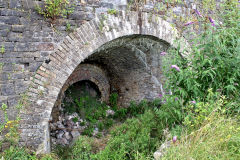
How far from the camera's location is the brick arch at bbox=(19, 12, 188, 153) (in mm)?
3539

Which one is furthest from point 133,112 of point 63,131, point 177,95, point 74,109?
point 177,95

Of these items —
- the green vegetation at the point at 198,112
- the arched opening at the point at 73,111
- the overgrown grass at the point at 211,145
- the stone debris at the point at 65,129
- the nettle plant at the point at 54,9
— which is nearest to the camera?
the overgrown grass at the point at 211,145

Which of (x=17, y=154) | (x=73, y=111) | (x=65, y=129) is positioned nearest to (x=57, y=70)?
(x=17, y=154)

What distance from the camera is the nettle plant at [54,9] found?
11.6ft

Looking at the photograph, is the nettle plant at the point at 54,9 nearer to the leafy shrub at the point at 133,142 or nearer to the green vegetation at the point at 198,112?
the green vegetation at the point at 198,112

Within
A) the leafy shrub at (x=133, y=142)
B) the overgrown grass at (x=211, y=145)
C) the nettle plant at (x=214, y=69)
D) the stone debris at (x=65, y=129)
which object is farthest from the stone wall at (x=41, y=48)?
the overgrown grass at (x=211, y=145)

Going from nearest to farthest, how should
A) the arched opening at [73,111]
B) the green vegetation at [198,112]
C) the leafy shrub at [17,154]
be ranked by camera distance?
the green vegetation at [198,112]
the leafy shrub at [17,154]
the arched opening at [73,111]

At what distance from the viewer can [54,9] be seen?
3557mm

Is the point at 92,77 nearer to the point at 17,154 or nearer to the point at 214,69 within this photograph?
the point at 17,154

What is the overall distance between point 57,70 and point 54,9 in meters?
1.06

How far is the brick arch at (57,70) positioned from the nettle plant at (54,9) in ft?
1.29

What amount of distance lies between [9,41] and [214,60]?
3.40 metres

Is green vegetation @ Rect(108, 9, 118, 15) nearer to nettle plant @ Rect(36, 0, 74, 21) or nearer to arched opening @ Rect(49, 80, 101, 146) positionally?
nettle plant @ Rect(36, 0, 74, 21)

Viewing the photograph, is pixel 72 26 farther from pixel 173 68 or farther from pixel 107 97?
pixel 107 97
